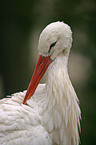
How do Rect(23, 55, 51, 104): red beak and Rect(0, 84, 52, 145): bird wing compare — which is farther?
Rect(23, 55, 51, 104): red beak

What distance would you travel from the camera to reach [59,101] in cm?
123

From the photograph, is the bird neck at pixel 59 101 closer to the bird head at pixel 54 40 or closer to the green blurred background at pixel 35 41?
the bird head at pixel 54 40

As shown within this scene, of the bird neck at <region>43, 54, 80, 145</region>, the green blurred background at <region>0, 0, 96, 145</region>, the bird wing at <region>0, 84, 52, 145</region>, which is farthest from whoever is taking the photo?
the green blurred background at <region>0, 0, 96, 145</region>

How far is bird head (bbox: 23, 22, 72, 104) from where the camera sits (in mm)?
1147

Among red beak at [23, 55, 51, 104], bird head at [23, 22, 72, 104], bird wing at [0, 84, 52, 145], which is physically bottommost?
bird wing at [0, 84, 52, 145]

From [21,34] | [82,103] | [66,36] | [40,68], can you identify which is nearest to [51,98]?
[40,68]

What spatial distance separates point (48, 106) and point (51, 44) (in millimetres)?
340

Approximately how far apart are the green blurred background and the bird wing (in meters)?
1.80

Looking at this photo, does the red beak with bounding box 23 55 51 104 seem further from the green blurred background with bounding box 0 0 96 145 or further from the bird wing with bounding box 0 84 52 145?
the green blurred background with bounding box 0 0 96 145

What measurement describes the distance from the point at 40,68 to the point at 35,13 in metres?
2.19

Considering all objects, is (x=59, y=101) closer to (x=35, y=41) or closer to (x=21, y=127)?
(x=21, y=127)

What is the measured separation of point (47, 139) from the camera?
1159 mm

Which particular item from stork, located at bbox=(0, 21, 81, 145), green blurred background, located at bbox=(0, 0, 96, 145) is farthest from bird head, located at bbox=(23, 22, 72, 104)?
green blurred background, located at bbox=(0, 0, 96, 145)

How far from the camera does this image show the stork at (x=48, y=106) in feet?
3.70
